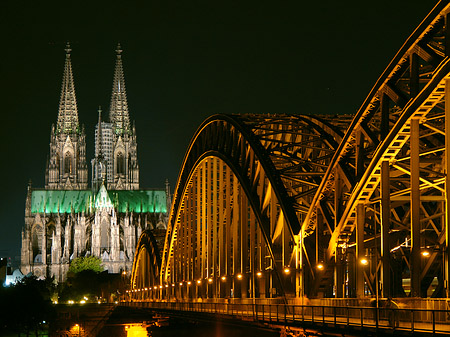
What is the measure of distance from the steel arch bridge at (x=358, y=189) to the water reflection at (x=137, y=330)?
2419 centimetres

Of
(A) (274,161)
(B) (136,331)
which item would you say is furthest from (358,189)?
(B) (136,331)

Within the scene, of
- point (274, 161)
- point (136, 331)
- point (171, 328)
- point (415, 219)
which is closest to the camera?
point (415, 219)

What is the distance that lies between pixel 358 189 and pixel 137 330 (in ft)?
255

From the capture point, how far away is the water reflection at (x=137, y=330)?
98.8 m

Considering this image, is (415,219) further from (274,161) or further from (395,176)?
(274,161)

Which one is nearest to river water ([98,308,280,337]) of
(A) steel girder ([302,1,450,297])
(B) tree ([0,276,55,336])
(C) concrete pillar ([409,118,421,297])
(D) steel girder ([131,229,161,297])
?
(D) steel girder ([131,229,161,297])

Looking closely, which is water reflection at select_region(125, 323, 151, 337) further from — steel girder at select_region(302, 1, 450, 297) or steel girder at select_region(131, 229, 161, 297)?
steel girder at select_region(302, 1, 450, 297)

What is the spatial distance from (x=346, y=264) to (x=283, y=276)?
772cm

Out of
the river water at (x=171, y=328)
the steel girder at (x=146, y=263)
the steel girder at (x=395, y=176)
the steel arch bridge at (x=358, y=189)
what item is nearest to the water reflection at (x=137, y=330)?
the river water at (x=171, y=328)

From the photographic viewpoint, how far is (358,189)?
3791cm

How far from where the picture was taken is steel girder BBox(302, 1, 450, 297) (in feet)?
106

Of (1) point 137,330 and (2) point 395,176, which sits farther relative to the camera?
(1) point 137,330

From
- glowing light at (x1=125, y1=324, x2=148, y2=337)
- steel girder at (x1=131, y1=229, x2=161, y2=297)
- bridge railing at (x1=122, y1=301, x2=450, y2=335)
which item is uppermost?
steel girder at (x1=131, y1=229, x2=161, y2=297)

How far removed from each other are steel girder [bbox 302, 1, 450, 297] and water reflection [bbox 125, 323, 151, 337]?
181ft
